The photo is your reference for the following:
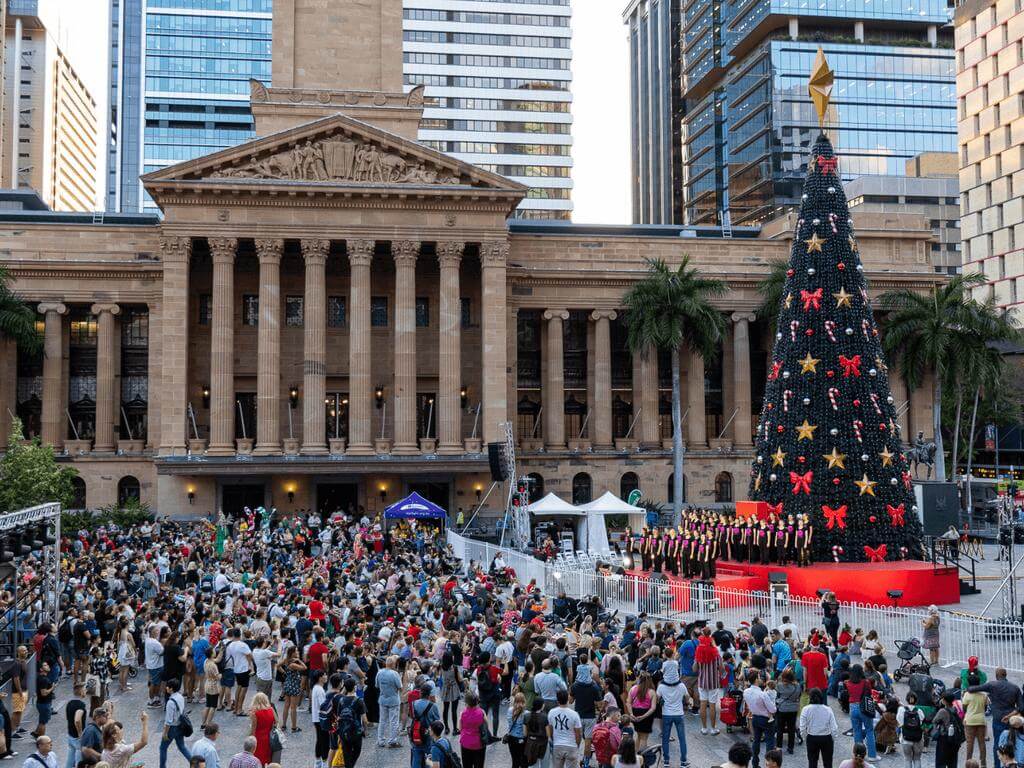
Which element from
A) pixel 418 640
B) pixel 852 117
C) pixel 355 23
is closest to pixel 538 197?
pixel 852 117

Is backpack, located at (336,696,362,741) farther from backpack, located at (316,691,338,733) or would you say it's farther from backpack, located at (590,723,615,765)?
backpack, located at (590,723,615,765)

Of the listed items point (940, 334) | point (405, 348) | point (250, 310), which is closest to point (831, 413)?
point (940, 334)

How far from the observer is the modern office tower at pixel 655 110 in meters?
156

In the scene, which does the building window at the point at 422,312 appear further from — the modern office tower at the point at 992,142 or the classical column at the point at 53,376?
the modern office tower at the point at 992,142

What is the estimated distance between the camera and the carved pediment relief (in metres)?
51.2

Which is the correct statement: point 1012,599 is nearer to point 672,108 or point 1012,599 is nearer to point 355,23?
point 355,23

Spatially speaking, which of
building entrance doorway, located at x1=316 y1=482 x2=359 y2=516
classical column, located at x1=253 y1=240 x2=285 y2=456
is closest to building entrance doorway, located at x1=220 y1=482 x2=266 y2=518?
classical column, located at x1=253 y1=240 x2=285 y2=456

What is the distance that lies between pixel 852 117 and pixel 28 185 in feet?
413

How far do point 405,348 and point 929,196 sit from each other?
74426 millimetres

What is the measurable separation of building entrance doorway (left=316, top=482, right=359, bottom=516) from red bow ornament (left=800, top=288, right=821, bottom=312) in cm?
2840

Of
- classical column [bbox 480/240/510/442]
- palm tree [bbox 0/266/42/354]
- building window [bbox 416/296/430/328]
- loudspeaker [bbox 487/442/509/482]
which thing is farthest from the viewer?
building window [bbox 416/296/430/328]

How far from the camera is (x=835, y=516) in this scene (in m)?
30.0

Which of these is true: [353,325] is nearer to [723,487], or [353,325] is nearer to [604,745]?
[723,487]

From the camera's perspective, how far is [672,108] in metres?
157
